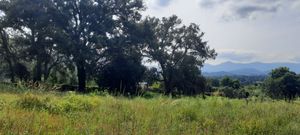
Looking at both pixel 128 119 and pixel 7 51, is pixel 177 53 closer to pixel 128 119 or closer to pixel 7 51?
pixel 7 51

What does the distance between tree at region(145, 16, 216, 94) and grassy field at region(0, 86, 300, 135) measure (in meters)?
39.1

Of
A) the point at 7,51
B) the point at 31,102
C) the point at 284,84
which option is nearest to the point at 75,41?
the point at 7,51

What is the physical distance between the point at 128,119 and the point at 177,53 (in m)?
43.5

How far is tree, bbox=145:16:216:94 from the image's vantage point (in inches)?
1959

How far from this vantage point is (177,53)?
50656 mm

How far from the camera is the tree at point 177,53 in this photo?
163ft

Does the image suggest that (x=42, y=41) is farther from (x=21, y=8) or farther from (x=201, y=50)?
(x=201, y=50)

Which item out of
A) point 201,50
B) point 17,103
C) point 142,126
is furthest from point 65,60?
point 142,126

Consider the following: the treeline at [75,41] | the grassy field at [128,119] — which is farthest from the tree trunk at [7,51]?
the grassy field at [128,119]

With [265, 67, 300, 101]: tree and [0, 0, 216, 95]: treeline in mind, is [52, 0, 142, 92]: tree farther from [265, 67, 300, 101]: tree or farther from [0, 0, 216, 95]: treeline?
[265, 67, 300, 101]: tree

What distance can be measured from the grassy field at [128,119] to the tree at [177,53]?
39.1 meters

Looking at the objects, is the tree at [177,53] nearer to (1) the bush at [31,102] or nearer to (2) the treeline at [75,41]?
(2) the treeline at [75,41]

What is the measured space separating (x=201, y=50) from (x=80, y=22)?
19.4 meters

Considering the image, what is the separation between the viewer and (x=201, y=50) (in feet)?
170
